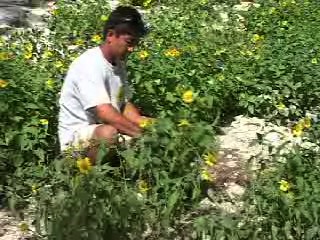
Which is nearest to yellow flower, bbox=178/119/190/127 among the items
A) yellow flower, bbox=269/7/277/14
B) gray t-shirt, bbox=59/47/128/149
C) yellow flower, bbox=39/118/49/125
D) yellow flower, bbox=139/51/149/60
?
gray t-shirt, bbox=59/47/128/149

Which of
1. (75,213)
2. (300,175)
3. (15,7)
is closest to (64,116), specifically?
(75,213)

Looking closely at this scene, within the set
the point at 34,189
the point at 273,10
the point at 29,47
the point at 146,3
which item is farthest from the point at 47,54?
the point at 273,10

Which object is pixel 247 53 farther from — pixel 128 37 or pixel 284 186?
pixel 284 186

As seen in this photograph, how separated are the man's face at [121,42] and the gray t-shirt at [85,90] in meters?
0.10

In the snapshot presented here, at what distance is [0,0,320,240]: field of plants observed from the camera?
3.14 meters

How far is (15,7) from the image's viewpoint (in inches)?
268

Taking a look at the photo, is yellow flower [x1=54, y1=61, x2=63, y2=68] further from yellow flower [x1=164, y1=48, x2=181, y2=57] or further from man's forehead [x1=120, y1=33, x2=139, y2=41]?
man's forehead [x1=120, y1=33, x2=139, y2=41]

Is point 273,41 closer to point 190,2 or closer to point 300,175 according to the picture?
point 190,2

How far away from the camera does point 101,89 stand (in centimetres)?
383

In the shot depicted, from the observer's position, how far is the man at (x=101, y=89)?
12.4ft

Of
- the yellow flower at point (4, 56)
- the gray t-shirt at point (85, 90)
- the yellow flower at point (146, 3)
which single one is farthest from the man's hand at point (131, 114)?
the yellow flower at point (146, 3)

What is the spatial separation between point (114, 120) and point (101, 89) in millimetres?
193

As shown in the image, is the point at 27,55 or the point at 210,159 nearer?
the point at 210,159

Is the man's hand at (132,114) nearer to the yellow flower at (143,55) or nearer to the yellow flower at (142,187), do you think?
the yellow flower at (143,55)
